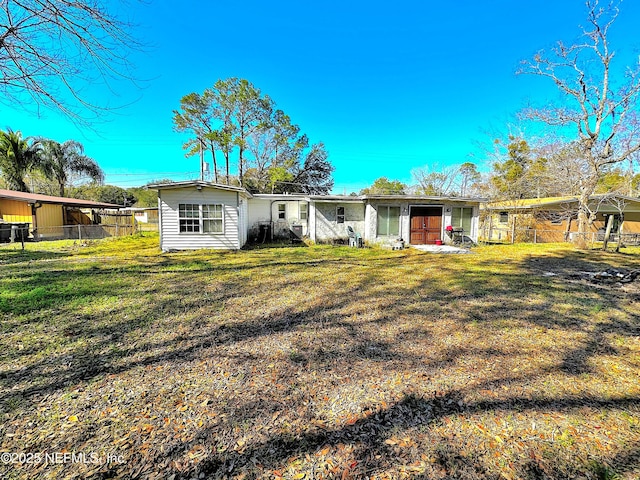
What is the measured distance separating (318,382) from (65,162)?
27902mm

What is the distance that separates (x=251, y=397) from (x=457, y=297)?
169 inches

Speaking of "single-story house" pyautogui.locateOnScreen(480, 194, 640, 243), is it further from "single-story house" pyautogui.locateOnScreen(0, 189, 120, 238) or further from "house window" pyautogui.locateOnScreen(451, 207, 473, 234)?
"single-story house" pyautogui.locateOnScreen(0, 189, 120, 238)

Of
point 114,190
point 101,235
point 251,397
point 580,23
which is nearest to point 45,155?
point 101,235

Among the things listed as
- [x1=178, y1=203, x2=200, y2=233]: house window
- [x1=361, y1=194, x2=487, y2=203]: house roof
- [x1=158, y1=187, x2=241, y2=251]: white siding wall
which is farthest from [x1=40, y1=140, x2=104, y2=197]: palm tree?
[x1=361, y1=194, x2=487, y2=203]: house roof

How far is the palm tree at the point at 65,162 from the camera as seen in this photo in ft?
66.9

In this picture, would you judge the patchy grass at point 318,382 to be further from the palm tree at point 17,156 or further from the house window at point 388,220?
the palm tree at point 17,156

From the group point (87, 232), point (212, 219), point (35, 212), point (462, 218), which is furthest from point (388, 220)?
→ point (35, 212)

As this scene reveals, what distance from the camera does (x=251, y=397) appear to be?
7.86 feet

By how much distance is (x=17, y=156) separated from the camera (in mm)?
18891

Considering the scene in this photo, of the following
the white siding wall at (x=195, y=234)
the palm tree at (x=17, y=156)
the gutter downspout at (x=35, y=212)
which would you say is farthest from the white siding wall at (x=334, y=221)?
the palm tree at (x=17, y=156)

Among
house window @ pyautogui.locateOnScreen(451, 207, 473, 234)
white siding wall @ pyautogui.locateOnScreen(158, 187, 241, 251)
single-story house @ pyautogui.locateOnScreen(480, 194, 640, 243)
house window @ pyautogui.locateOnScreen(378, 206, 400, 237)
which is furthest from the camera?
single-story house @ pyautogui.locateOnScreen(480, 194, 640, 243)

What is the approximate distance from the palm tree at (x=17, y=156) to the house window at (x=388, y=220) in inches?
927

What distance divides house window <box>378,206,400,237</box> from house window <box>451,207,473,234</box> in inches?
108

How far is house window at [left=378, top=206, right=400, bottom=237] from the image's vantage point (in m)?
13.1
